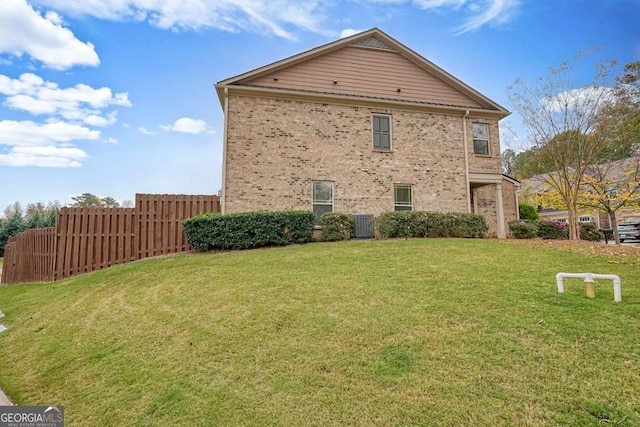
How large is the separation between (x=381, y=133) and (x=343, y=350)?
39.2 ft

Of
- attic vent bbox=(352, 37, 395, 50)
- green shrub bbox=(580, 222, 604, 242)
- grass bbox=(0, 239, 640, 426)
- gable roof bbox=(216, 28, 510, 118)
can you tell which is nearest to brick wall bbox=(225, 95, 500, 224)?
gable roof bbox=(216, 28, 510, 118)

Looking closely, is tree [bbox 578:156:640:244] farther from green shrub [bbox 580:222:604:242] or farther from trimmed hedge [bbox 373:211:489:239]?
trimmed hedge [bbox 373:211:489:239]

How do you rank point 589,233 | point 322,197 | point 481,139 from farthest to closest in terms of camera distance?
point 589,233 → point 481,139 → point 322,197

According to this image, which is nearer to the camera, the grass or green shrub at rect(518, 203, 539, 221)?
the grass

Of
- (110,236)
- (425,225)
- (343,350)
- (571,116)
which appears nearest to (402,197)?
(425,225)

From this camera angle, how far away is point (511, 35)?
45.6ft

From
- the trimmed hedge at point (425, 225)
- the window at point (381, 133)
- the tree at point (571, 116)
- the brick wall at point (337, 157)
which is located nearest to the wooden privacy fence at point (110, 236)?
the brick wall at point (337, 157)

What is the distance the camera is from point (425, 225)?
464 inches

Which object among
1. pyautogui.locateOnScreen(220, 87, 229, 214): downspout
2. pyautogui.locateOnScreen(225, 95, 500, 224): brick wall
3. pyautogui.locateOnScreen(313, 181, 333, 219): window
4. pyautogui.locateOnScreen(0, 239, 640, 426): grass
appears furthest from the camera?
pyautogui.locateOnScreen(313, 181, 333, 219): window

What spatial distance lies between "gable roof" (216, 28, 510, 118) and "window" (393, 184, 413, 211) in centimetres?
365

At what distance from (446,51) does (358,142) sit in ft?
22.2

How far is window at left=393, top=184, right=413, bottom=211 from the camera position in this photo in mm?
14023

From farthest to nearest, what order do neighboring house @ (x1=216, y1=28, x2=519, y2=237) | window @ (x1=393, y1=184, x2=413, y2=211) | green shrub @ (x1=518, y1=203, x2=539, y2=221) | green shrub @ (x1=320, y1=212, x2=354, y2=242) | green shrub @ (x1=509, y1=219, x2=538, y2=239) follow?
1. green shrub @ (x1=518, y1=203, x2=539, y2=221)
2. green shrub @ (x1=509, y1=219, x2=538, y2=239)
3. window @ (x1=393, y1=184, x2=413, y2=211)
4. neighboring house @ (x1=216, y1=28, x2=519, y2=237)
5. green shrub @ (x1=320, y1=212, x2=354, y2=242)

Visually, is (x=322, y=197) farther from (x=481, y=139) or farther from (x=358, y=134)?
(x=481, y=139)
